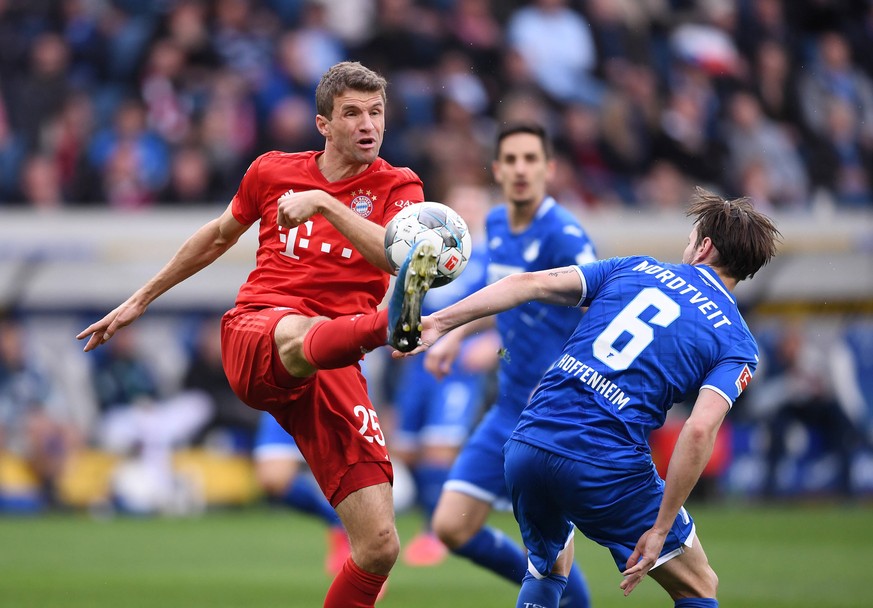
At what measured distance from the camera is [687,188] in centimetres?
1741

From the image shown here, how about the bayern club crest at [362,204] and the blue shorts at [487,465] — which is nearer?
the bayern club crest at [362,204]

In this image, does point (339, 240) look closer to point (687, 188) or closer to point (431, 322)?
point (431, 322)

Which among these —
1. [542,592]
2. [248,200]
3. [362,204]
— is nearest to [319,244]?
[362,204]

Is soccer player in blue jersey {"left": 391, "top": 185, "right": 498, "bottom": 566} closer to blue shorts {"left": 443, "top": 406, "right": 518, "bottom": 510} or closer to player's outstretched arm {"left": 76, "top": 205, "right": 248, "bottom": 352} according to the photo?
blue shorts {"left": 443, "top": 406, "right": 518, "bottom": 510}

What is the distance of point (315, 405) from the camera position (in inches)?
233

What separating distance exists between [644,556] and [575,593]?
177 cm

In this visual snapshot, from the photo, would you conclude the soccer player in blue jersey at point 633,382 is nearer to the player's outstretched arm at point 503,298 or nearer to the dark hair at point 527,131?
the player's outstretched arm at point 503,298

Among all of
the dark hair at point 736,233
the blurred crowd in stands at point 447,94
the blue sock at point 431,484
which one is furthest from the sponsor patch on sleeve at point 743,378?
the blurred crowd in stands at point 447,94

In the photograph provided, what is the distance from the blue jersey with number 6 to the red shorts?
90 cm

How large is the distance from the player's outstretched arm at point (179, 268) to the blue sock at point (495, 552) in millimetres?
2156

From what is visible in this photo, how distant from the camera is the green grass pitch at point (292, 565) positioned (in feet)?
28.8

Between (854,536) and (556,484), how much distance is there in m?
7.93

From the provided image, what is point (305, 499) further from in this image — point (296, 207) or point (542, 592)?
point (296, 207)

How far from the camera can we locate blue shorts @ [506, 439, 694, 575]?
5207mm
